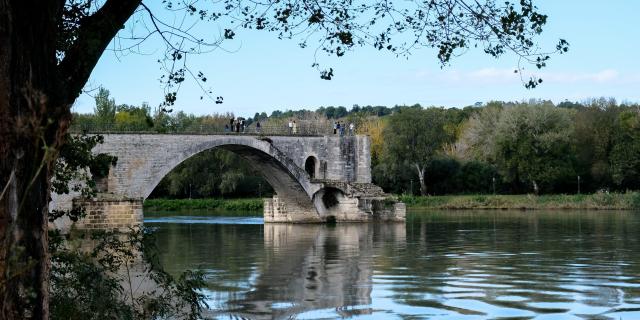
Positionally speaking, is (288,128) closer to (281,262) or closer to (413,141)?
(413,141)

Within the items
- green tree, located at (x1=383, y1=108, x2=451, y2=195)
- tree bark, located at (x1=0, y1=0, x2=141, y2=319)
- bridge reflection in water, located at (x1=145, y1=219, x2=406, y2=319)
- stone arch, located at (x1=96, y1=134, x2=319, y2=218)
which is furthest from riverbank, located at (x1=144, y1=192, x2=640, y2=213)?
tree bark, located at (x1=0, y1=0, x2=141, y2=319)

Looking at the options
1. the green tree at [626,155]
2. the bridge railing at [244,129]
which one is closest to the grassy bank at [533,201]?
the green tree at [626,155]

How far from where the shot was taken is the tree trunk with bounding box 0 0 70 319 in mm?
5066

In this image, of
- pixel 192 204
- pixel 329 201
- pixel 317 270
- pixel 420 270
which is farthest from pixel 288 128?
pixel 420 270

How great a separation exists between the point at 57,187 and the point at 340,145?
116 feet

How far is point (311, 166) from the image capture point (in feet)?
144

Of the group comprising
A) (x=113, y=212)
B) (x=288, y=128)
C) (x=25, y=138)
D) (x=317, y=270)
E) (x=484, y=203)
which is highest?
(x=288, y=128)

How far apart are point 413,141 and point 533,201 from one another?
10.3 metres

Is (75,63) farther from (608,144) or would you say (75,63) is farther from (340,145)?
(608,144)

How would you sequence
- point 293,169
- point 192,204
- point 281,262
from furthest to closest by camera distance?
point 192,204 → point 293,169 → point 281,262

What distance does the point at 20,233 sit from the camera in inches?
215

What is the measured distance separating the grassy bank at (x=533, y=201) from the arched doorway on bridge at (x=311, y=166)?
1261 cm

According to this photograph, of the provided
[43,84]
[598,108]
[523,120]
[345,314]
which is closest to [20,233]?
[43,84]

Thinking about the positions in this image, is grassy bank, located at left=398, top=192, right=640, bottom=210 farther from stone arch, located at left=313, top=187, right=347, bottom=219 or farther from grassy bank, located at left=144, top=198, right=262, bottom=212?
stone arch, located at left=313, top=187, right=347, bottom=219
